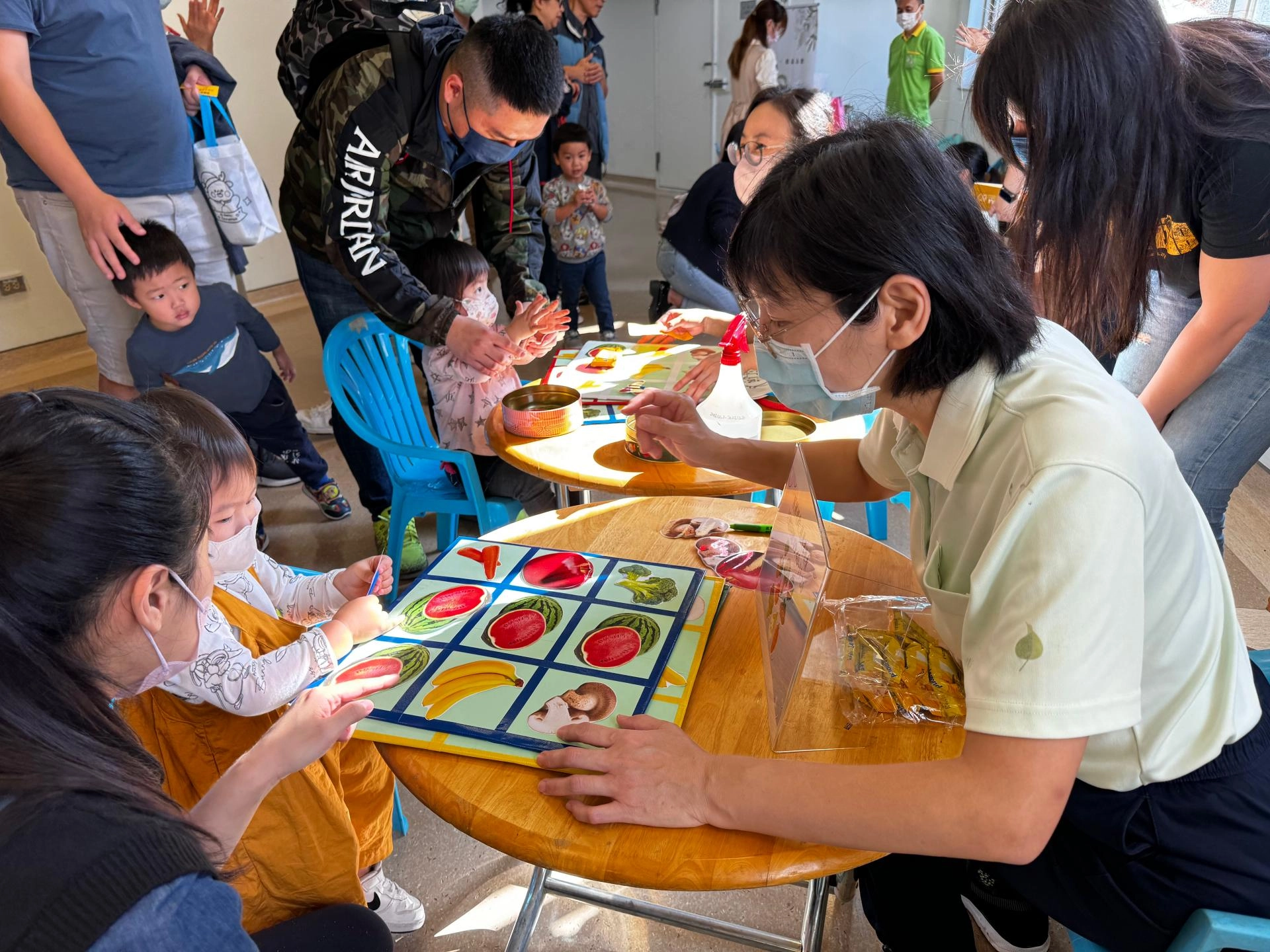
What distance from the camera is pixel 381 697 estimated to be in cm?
100

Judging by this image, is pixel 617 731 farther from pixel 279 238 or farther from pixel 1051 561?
pixel 279 238

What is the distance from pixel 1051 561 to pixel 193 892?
2.51 feet

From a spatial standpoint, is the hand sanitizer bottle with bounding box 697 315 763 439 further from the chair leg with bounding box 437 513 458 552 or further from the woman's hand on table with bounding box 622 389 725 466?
the chair leg with bounding box 437 513 458 552

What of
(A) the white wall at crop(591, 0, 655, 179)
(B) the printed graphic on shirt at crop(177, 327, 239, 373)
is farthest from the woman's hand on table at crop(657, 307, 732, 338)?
(A) the white wall at crop(591, 0, 655, 179)

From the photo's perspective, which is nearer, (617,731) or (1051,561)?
(1051,561)

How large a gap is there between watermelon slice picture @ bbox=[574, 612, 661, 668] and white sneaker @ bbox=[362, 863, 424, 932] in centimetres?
77

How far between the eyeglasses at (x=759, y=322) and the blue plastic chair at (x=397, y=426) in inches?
47.4

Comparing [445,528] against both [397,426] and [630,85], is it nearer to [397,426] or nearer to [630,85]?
[397,426]

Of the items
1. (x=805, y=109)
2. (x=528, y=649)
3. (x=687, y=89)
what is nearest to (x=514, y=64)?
(x=805, y=109)

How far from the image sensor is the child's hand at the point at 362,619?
1166mm

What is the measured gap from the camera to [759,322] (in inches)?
42.1

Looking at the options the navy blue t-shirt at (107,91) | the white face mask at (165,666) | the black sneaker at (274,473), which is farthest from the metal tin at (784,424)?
the black sneaker at (274,473)

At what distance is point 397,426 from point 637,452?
89 centimetres

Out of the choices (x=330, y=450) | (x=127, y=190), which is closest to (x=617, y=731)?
(x=127, y=190)
